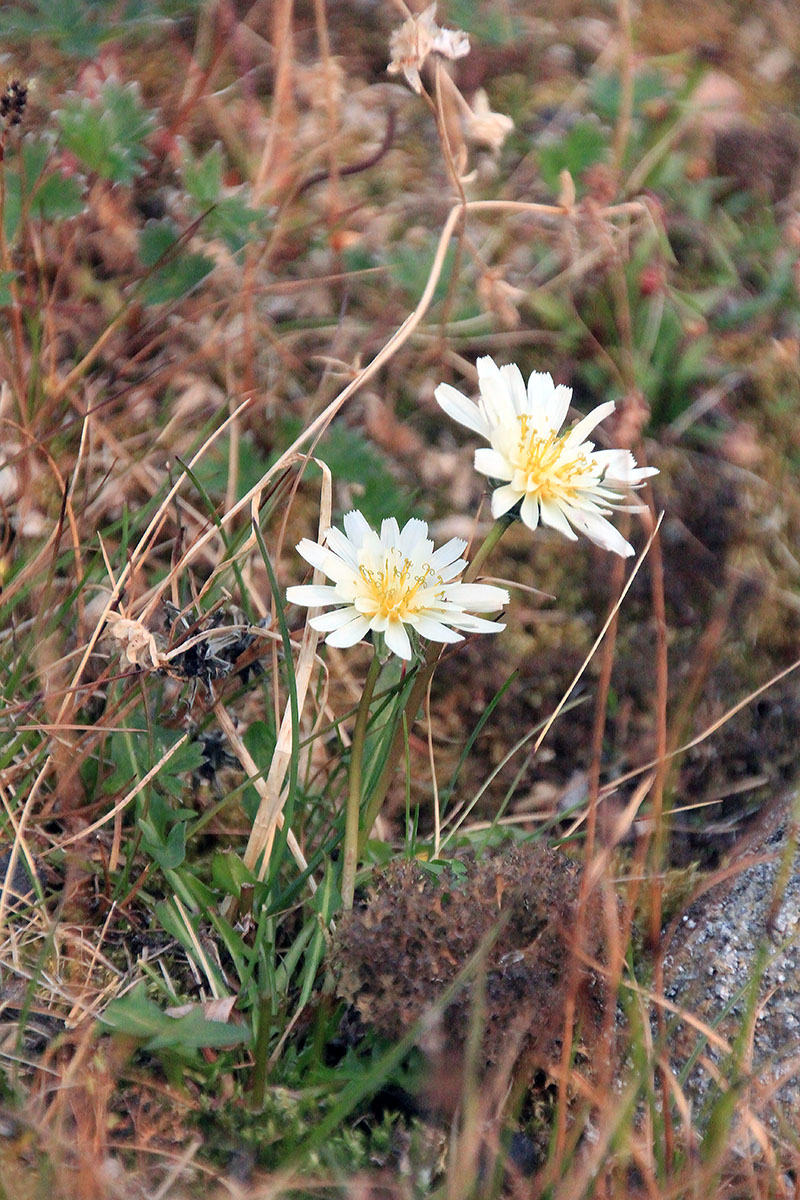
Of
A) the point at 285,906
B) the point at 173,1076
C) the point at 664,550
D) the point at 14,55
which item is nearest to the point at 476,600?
the point at 285,906

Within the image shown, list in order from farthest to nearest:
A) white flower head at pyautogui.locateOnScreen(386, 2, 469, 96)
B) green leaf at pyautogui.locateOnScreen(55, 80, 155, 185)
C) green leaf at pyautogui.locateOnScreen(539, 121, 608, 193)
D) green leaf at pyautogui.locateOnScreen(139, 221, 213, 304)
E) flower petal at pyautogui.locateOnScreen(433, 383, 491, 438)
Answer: green leaf at pyautogui.locateOnScreen(539, 121, 608, 193)
green leaf at pyautogui.locateOnScreen(139, 221, 213, 304)
green leaf at pyautogui.locateOnScreen(55, 80, 155, 185)
white flower head at pyautogui.locateOnScreen(386, 2, 469, 96)
flower petal at pyautogui.locateOnScreen(433, 383, 491, 438)

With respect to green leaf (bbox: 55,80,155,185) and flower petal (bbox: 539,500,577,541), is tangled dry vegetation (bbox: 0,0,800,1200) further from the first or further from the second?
flower petal (bbox: 539,500,577,541)

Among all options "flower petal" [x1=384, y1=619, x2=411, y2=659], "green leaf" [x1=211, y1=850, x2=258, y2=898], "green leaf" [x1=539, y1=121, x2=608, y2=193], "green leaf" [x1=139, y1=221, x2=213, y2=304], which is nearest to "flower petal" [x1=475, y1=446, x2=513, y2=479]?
"flower petal" [x1=384, y1=619, x2=411, y2=659]

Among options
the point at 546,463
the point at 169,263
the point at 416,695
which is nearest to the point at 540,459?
the point at 546,463

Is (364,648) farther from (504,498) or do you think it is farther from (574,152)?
(574,152)

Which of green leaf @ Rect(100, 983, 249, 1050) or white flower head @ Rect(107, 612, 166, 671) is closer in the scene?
green leaf @ Rect(100, 983, 249, 1050)

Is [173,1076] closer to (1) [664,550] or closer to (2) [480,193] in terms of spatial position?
(1) [664,550]
